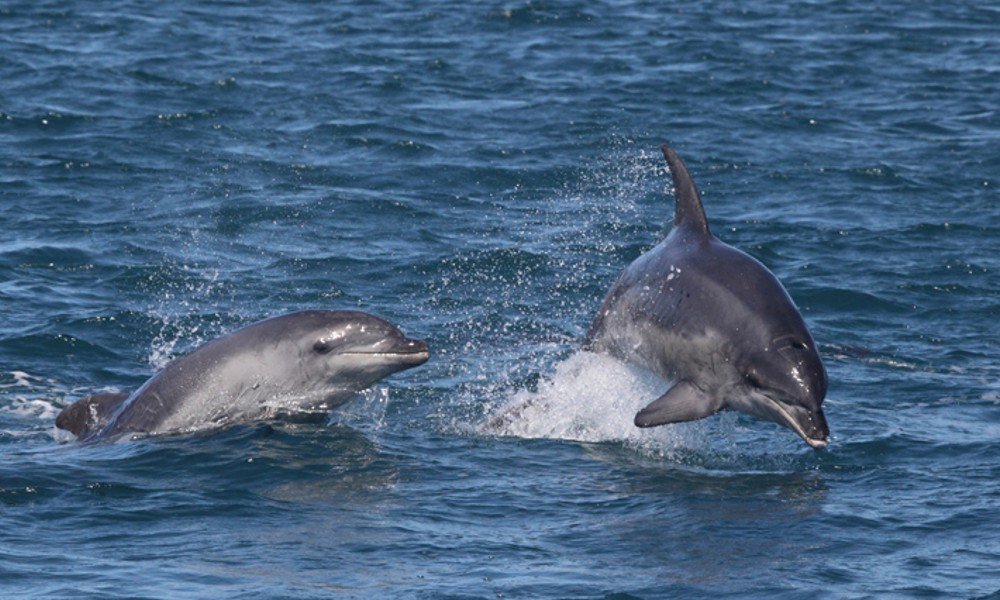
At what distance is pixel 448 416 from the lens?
52.1 feet

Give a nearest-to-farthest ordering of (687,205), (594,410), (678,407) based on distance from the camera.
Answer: (678,407)
(687,205)
(594,410)

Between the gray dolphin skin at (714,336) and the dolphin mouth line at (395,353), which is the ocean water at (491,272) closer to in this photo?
the gray dolphin skin at (714,336)

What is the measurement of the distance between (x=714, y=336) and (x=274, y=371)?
3500 millimetres

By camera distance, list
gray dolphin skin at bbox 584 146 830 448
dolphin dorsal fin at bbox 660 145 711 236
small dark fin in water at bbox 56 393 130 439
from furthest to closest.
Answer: small dark fin in water at bbox 56 393 130 439, dolphin dorsal fin at bbox 660 145 711 236, gray dolphin skin at bbox 584 146 830 448

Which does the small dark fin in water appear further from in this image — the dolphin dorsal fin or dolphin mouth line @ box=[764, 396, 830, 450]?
dolphin mouth line @ box=[764, 396, 830, 450]

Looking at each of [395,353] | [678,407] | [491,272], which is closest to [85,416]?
[395,353]

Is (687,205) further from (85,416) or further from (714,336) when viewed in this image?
→ (85,416)

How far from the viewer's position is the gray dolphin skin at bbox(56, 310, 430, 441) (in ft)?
45.8

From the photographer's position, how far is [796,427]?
13000mm

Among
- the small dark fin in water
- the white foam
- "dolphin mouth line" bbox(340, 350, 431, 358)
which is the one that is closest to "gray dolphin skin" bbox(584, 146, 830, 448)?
the white foam

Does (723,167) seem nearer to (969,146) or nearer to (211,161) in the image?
(969,146)

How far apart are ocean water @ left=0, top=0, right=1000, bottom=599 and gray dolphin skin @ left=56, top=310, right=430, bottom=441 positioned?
0.24 m

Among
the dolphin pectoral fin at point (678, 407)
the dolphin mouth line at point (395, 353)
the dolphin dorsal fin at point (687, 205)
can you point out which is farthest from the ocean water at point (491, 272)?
the dolphin dorsal fin at point (687, 205)

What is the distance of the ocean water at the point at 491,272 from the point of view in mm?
11953
